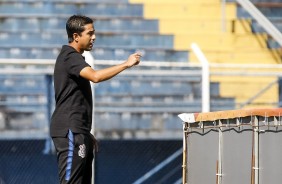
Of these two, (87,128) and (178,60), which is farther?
(178,60)

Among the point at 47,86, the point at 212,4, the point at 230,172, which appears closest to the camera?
the point at 230,172

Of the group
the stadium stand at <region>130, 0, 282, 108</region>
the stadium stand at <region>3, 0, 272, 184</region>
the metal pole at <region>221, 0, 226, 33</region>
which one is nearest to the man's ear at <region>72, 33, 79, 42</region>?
the stadium stand at <region>3, 0, 272, 184</region>

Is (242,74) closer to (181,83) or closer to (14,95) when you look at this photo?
(181,83)

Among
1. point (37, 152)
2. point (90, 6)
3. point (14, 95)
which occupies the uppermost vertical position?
point (90, 6)

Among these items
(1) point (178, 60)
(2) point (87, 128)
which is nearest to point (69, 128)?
(2) point (87, 128)

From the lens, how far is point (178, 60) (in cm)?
1146

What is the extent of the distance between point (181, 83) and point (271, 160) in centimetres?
430

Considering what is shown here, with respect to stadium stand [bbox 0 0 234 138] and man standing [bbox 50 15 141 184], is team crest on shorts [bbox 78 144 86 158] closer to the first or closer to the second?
man standing [bbox 50 15 141 184]

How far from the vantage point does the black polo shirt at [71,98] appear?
5.25 m

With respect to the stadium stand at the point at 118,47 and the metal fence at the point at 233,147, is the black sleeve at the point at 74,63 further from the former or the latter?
the stadium stand at the point at 118,47

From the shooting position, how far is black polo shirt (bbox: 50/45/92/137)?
5.25 metres

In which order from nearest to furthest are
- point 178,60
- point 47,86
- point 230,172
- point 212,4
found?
point 230,172, point 47,86, point 178,60, point 212,4

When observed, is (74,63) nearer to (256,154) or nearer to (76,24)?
(76,24)

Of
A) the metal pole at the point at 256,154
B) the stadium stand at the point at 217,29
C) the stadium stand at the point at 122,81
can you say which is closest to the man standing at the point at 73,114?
the metal pole at the point at 256,154
